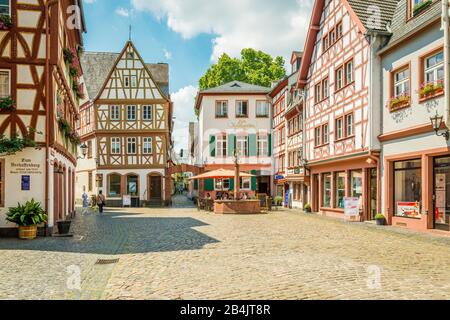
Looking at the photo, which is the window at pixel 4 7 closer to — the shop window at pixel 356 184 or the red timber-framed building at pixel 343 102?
the red timber-framed building at pixel 343 102

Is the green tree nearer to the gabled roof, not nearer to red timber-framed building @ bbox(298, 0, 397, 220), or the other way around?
red timber-framed building @ bbox(298, 0, 397, 220)

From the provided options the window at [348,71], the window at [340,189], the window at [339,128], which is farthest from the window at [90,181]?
the window at [348,71]

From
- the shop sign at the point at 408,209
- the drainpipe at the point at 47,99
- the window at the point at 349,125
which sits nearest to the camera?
the drainpipe at the point at 47,99

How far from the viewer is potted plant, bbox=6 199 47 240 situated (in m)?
15.1

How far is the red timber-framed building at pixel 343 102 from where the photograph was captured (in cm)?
2066

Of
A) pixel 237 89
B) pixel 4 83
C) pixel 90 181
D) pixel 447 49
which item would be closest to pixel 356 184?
pixel 447 49

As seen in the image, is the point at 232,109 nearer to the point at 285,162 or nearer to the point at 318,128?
the point at 285,162

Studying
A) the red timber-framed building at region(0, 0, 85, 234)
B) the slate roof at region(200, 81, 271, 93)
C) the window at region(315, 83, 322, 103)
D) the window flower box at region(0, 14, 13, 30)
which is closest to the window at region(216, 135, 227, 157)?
the slate roof at region(200, 81, 271, 93)

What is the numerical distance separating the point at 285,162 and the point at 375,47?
18730mm

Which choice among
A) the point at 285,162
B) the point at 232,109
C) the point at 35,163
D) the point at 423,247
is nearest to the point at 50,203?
the point at 35,163

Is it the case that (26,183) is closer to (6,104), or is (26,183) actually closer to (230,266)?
(6,104)

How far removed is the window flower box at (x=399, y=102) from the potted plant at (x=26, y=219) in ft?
44.4

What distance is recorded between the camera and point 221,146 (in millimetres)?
44312

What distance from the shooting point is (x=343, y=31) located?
938 inches
